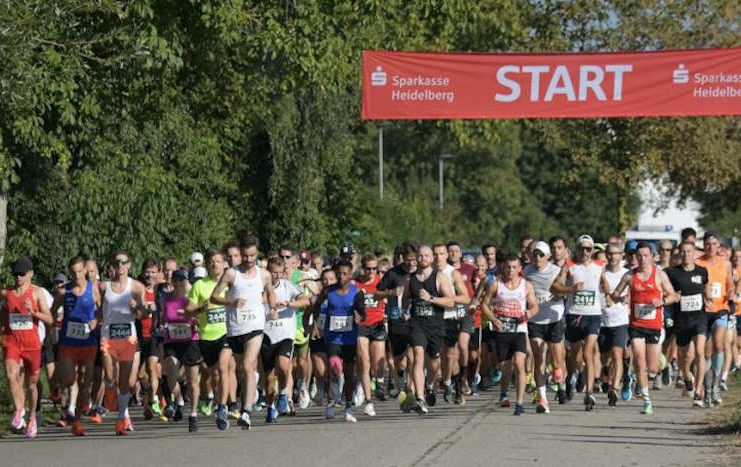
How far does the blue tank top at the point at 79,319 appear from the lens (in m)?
17.0

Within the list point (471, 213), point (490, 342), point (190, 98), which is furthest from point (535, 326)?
point (471, 213)

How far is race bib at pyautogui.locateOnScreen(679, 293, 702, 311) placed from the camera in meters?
18.5

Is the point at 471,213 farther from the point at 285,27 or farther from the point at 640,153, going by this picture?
the point at 285,27

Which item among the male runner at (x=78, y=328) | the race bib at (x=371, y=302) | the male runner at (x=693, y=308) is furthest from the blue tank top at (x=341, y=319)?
the male runner at (x=693, y=308)

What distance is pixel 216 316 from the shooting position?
16.5 m

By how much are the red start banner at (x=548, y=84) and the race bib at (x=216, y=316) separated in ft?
19.1

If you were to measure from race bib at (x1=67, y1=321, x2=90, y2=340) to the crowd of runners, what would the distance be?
0.02 meters

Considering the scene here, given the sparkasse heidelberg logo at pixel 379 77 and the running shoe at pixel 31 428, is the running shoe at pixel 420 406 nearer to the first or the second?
the running shoe at pixel 31 428

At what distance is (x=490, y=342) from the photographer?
2131 centimetres

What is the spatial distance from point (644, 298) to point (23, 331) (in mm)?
6660

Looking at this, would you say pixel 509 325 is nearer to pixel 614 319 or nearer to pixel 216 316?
pixel 614 319

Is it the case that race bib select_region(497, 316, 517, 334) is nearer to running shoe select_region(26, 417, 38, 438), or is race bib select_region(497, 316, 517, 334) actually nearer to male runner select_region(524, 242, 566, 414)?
male runner select_region(524, 242, 566, 414)

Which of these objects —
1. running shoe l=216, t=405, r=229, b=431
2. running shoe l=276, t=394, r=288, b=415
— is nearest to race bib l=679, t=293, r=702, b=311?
running shoe l=276, t=394, r=288, b=415

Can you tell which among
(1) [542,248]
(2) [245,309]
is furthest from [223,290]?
(1) [542,248]
